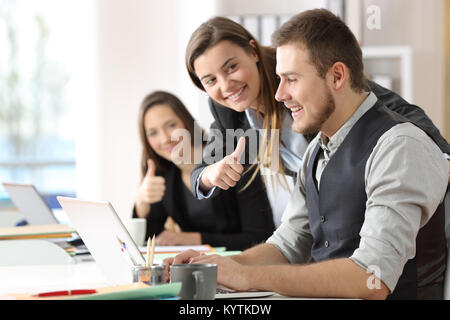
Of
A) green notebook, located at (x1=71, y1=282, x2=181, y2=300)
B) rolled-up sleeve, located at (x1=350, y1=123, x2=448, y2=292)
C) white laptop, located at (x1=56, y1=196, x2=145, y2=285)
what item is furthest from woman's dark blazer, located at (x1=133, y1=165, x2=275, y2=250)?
green notebook, located at (x1=71, y1=282, x2=181, y2=300)

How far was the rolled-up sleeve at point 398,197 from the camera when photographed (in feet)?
3.77

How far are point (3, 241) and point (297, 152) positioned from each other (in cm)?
88

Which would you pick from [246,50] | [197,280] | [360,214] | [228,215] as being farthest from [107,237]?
[228,215]

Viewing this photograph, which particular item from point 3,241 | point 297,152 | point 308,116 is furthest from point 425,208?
point 3,241

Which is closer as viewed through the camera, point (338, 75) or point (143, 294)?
point (143, 294)

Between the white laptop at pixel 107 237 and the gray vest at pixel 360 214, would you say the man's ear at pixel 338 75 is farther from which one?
the white laptop at pixel 107 237

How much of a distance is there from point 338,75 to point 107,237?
0.59m

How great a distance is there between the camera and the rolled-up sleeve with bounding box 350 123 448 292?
3.77 ft

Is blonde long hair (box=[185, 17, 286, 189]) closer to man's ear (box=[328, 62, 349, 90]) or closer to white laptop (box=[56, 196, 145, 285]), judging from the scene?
man's ear (box=[328, 62, 349, 90])

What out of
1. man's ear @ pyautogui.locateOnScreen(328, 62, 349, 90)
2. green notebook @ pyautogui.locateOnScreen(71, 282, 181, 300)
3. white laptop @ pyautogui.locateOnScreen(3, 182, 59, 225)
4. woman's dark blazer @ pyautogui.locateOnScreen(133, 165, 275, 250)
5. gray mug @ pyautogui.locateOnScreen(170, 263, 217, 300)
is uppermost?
man's ear @ pyautogui.locateOnScreen(328, 62, 349, 90)

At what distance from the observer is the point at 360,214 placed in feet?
4.31

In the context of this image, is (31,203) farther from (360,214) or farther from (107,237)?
(360,214)

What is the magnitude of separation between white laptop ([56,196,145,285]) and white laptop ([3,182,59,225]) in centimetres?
91

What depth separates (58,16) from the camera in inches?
167
